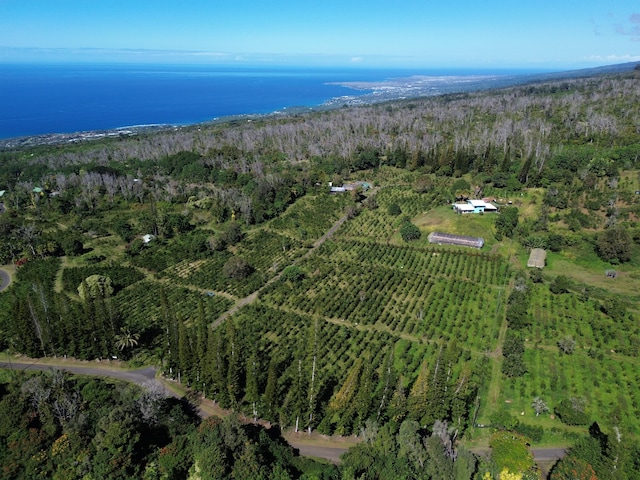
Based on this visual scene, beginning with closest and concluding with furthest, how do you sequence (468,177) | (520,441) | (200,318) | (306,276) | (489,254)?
1. (520,441)
2. (200,318)
3. (306,276)
4. (489,254)
5. (468,177)

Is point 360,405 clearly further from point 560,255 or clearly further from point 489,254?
point 560,255

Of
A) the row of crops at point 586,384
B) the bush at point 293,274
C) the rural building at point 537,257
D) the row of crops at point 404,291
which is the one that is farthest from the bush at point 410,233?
the row of crops at point 586,384

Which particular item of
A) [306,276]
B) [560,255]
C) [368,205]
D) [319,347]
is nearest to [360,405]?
[319,347]

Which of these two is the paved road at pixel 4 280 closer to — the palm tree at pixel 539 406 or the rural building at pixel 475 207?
the palm tree at pixel 539 406

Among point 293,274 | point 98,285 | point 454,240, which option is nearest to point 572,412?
point 454,240

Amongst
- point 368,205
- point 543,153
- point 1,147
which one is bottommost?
point 1,147

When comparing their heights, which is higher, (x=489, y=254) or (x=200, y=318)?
(x=200, y=318)

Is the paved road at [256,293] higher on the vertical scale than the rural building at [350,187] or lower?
lower

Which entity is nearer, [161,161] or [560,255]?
[560,255]
